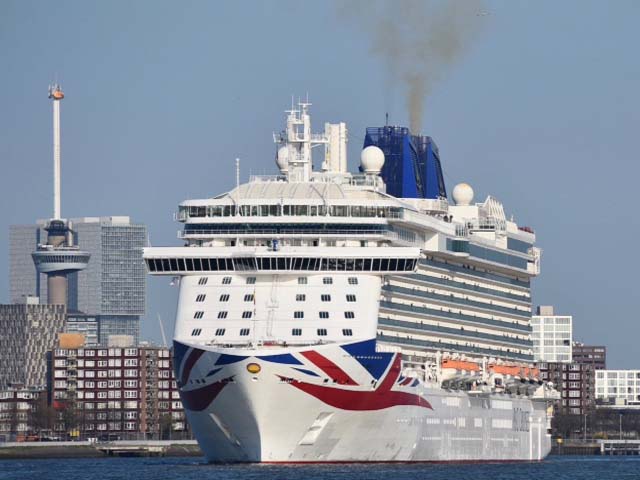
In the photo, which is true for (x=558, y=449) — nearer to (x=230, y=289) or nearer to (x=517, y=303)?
(x=517, y=303)

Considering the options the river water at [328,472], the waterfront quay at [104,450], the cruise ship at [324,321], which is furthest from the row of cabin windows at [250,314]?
the waterfront quay at [104,450]

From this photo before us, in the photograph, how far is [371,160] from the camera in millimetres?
95312

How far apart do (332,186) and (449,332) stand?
11642mm

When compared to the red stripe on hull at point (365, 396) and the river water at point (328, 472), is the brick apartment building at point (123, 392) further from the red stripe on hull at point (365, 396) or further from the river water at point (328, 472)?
the red stripe on hull at point (365, 396)

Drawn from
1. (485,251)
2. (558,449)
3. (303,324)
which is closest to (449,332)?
(485,251)

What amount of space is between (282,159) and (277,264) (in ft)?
34.5

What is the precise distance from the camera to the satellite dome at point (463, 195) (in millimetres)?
108750

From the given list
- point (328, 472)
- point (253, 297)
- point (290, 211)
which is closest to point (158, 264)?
point (253, 297)

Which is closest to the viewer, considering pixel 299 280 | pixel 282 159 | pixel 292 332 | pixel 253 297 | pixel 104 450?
pixel 292 332

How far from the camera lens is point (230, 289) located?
85.9 meters

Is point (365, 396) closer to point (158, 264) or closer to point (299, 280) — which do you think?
point (299, 280)

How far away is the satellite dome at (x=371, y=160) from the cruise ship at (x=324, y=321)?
7cm

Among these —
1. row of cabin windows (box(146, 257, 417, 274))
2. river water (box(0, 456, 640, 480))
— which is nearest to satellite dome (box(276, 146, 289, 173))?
row of cabin windows (box(146, 257, 417, 274))

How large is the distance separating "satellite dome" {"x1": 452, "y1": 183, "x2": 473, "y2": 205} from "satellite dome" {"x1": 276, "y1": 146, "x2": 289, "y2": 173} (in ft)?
55.1
